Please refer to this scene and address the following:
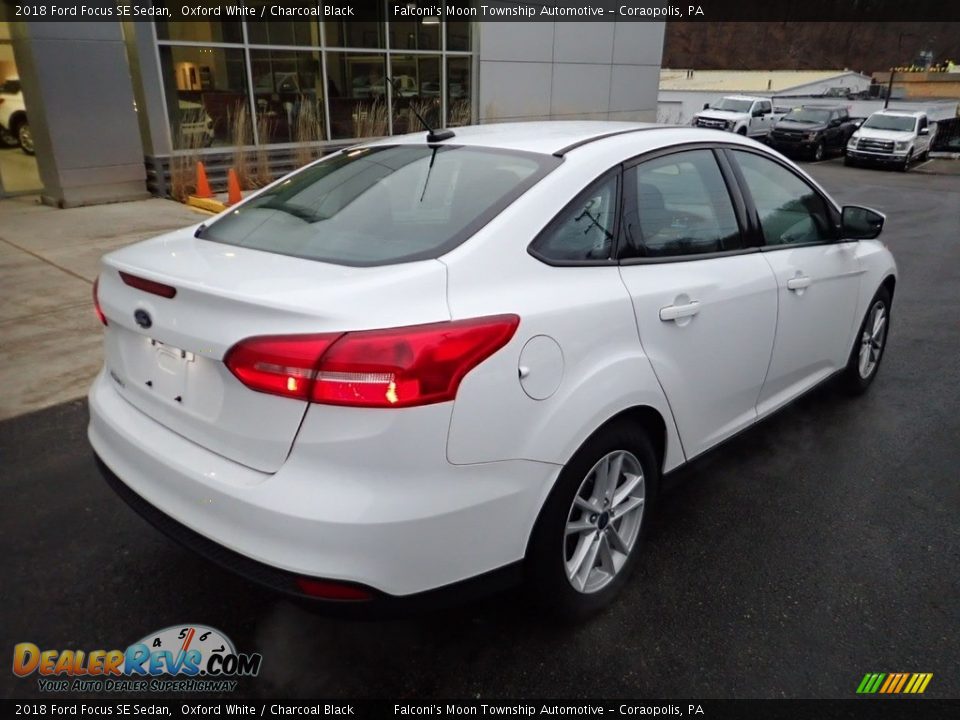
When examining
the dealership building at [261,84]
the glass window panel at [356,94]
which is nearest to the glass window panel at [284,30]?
the dealership building at [261,84]

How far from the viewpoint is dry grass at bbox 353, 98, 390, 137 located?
14609 millimetres

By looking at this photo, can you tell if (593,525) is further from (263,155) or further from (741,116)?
(741,116)

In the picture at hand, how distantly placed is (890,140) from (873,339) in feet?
68.2

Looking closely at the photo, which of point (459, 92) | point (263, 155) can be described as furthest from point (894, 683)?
point (459, 92)

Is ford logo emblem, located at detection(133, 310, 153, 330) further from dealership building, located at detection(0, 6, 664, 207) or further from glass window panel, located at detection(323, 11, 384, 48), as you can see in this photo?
glass window panel, located at detection(323, 11, 384, 48)

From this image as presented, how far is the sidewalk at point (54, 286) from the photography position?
15.2 feet

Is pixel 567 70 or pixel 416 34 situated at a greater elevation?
pixel 416 34

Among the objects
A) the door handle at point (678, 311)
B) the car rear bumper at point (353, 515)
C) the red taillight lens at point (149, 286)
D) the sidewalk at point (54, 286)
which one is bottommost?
the sidewalk at point (54, 286)

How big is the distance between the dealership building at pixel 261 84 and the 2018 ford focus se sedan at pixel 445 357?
564cm

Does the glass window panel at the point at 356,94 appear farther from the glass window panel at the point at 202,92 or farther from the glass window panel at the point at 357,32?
the glass window panel at the point at 202,92

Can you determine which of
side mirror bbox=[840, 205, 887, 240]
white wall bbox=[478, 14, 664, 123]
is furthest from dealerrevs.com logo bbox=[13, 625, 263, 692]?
white wall bbox=[478, 14, 664, 123]

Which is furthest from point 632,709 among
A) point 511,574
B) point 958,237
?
point 958,237

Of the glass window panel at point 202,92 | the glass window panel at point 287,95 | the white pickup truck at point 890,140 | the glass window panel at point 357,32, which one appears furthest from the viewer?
the white pickup truck at point 890,140

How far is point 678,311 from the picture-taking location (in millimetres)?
2619
